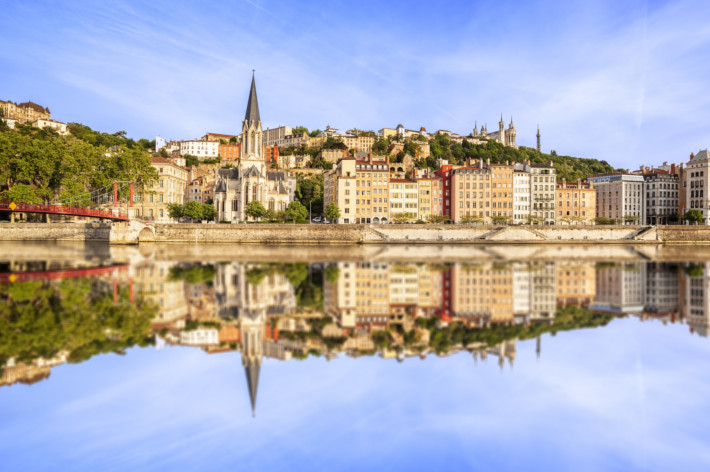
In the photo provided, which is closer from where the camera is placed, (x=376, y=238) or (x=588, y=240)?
(x=376, y=238)

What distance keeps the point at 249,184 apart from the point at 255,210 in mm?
7745

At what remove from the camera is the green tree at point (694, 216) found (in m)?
83.1

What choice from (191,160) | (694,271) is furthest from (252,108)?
(694,271)

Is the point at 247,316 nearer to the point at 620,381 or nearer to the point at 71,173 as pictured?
the point at 620,381

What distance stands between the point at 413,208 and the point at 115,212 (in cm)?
4164

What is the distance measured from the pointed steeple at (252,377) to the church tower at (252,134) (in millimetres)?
75950

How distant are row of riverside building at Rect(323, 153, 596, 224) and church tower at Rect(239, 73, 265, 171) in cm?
1122

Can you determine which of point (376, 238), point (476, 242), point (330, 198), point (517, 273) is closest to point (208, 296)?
point (517, 273)

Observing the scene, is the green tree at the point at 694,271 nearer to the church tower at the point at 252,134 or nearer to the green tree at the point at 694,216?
the green tree at the point at 694,216

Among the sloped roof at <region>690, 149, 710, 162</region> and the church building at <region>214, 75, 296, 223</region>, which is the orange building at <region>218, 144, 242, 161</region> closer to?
the church building at <region>214, 75, 296, 223</region>

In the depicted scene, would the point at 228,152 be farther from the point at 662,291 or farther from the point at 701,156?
the point at 662,291

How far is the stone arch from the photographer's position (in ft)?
193

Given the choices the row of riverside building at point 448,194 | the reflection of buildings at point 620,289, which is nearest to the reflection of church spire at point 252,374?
the reflection of buildings at point 620,289

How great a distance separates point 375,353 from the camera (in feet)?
35.3
